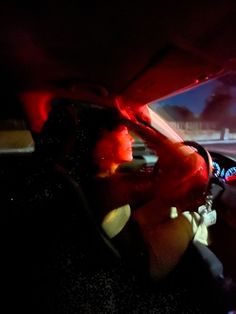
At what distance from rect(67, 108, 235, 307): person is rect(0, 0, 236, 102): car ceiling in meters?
0.33

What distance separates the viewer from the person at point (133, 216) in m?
1.71

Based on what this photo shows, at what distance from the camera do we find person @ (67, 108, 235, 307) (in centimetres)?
171

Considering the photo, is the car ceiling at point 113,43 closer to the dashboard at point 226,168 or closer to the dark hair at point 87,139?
the dark hair at point 87,139

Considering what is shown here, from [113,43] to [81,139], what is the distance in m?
0.50

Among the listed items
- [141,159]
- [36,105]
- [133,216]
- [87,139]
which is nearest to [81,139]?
[87,139]

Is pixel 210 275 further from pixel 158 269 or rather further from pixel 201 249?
pixel 158 269

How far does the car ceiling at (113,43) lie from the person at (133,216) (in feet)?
1.09

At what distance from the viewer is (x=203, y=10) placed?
4.49ft

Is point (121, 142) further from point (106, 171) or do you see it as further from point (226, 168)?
point (226, 168)

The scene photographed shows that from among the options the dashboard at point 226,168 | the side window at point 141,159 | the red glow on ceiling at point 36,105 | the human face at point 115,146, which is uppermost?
the red glow on ceiling at point 36,105

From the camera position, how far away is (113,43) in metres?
1.69

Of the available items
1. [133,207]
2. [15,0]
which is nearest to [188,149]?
[133,207]

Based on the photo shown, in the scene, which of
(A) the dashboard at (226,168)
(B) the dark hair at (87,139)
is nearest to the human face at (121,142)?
(B) the dark hair at (87,139)

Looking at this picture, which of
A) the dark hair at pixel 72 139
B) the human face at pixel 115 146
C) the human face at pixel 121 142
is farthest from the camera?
the human face at pixel 121 142
